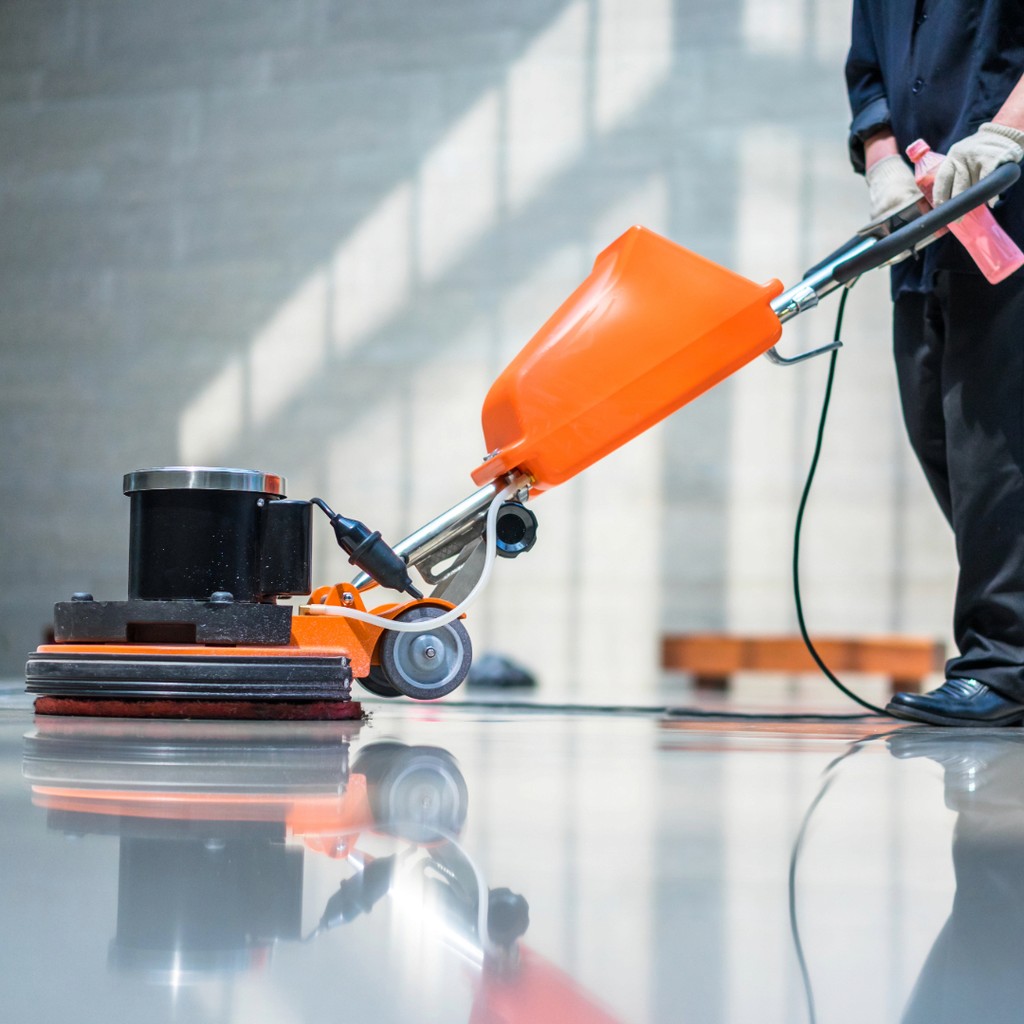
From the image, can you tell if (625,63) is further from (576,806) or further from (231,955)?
(231,955)

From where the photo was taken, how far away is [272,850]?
0.55 meters

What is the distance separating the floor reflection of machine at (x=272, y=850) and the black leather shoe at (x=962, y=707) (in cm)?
70

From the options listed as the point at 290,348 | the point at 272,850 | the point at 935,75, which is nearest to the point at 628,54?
the point at 290,348

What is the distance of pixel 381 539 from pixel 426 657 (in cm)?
15

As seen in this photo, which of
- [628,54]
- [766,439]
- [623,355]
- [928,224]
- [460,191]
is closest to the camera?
[623,355]

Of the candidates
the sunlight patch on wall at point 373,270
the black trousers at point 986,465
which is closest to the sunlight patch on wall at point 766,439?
the sunlight patch on wall at point 373,270

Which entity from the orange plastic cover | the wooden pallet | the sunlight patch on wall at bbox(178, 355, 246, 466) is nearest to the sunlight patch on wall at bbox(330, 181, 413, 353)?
the sunlight patch on wall at bbox(178, 355, 246, 466)

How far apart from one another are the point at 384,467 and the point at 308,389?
379mm

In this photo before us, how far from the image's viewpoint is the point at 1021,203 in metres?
1.54

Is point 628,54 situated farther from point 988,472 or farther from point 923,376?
point 988,472

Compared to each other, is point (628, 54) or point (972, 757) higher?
point (628, 54)

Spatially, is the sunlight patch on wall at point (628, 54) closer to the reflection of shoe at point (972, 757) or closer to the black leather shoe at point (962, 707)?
the black leather shoe at point (962, 707)

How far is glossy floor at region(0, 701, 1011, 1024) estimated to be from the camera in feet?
1.14

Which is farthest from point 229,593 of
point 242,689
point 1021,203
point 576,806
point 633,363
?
point 1021,203
